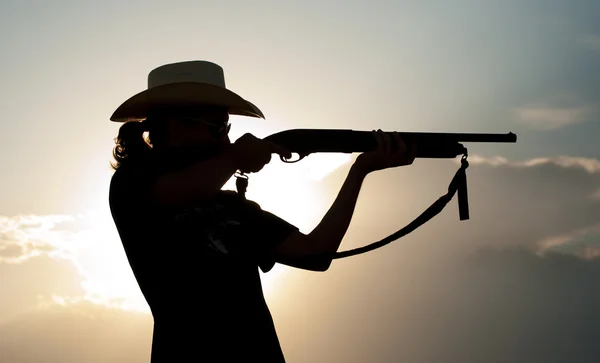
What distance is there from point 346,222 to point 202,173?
1.12 m

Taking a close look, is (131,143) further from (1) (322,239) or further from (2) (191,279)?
(1) (322,239)

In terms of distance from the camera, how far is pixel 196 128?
451 centimetres

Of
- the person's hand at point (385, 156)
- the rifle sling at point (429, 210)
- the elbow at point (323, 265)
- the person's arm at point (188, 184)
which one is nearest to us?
the person's arm at point (188, 184)

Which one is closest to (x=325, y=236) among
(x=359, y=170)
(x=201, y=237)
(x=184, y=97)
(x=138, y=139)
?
→ (x=359, y=170)

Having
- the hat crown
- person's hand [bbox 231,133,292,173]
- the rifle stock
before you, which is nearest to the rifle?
the rifle stock

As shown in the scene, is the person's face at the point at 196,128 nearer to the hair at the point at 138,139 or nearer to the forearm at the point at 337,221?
the hair at the point at 138,139

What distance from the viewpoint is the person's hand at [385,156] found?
5055mm

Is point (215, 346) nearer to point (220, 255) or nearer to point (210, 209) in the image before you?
point (220, 255)

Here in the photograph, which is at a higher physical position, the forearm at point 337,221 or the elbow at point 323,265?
the forearm at point 337,221

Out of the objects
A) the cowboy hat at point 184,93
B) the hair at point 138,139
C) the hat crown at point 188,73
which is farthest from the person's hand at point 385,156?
the hair at point 138,139

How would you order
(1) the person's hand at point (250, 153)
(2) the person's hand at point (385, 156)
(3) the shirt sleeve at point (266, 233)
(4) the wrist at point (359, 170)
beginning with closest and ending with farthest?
(1) the person's hand at point (250, 153)
(3) the shirt sleeve at point (266, 233)
(4) the wrist at point (359, 170)
(2) the person's hand at point (385, 156)

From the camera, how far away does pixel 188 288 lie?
423 centimetres

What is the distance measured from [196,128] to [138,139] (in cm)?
48

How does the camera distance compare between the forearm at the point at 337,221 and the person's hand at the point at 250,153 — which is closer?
the person's hand at the point at 250,153
